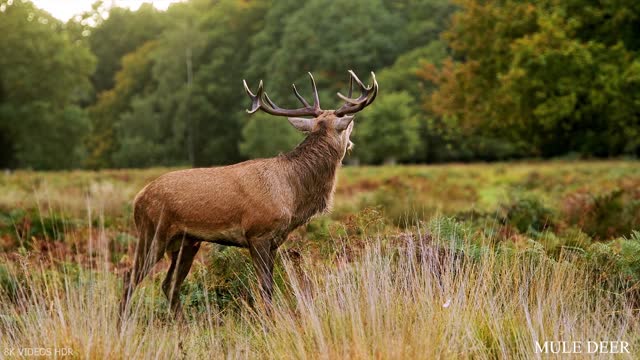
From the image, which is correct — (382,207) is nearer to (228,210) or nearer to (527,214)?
(527,214)

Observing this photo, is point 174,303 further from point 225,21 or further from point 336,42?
point 225,21

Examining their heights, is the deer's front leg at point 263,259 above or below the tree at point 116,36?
below

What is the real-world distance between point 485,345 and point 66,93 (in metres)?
48.1

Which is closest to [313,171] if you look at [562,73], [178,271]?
[178,271]

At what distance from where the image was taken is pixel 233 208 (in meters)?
5.86

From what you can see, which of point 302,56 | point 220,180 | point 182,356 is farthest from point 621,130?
point 302,56

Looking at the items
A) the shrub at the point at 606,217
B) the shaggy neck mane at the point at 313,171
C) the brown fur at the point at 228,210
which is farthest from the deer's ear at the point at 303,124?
the shrub at the point at 606,217

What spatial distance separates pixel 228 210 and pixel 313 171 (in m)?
0.80

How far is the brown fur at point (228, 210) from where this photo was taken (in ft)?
19.1

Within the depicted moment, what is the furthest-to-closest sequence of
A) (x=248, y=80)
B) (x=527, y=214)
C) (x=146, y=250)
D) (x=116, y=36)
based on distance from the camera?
(x=116, y=36) < (x=248, y=80) < (x=527, y=214) < (x=146, y=250)

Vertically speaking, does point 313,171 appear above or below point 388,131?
above

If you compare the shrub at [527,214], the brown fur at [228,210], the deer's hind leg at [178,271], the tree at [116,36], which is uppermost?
the tree at [116,36]

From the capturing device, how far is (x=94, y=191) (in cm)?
1569

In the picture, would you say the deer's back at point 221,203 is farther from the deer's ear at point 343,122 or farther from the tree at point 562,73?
the tree at point 562,73
